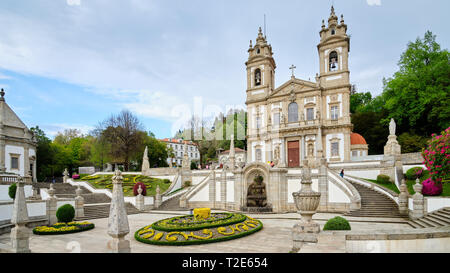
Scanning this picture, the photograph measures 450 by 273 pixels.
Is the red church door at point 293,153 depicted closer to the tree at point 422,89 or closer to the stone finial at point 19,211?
the tree at point 422,89

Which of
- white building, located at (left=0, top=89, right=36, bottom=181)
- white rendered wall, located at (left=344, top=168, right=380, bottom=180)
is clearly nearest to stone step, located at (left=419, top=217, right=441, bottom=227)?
white rendered wall, located at (left=344, top=168, right=380, bottom=180)

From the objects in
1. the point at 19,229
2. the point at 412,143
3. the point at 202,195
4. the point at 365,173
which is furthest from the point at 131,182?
the point at 412,143

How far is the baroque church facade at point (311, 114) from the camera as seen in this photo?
34.0 m

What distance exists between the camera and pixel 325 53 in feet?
118

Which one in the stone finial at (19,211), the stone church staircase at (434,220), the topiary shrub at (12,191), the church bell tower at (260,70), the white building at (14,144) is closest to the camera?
the stone finial at (19,211)

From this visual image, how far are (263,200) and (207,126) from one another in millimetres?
33299

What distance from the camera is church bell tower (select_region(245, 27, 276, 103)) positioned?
131 ft

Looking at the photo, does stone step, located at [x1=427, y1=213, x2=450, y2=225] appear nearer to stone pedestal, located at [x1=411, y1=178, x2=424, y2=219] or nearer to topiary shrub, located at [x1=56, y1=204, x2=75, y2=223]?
stone pedestal, located at [x1=411, y1=178, x2=424, y2=219]

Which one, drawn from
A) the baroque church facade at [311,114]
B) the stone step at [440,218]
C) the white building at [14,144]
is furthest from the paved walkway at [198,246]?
the white building at [14,144]

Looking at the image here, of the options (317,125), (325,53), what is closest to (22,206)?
(317,125)

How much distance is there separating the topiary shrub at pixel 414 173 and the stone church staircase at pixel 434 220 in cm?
849

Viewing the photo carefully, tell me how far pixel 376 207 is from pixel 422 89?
24.8 meters

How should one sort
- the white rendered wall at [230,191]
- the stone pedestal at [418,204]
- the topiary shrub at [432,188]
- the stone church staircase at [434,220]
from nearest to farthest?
1. the stone church staircase at [434,220]
2. the stone pedestal at [418,204]
3. the topiary shrub at [432,188]
4. the white rendered wall at [230,191]
